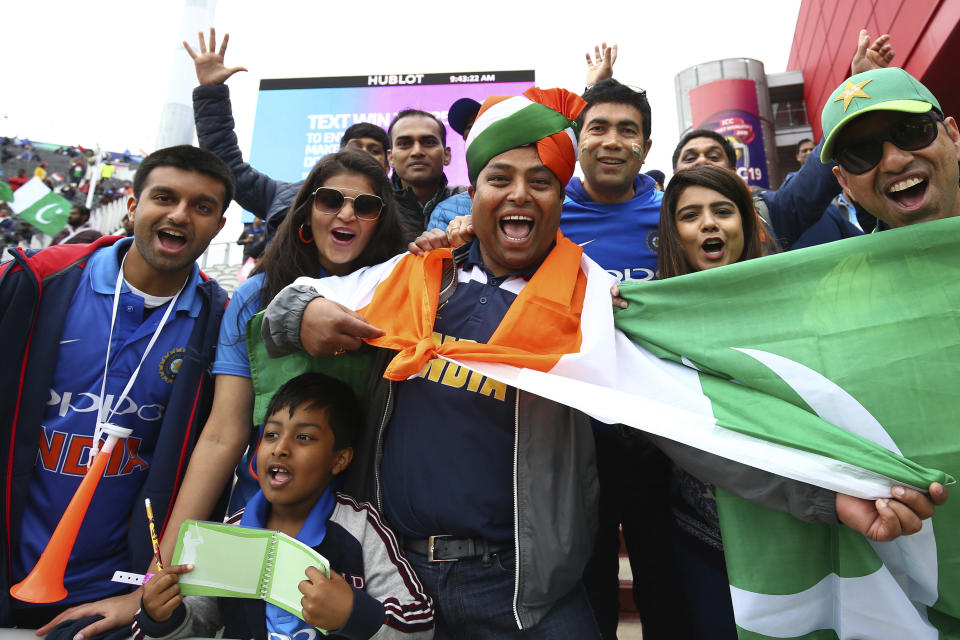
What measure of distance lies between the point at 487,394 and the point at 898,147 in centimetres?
175

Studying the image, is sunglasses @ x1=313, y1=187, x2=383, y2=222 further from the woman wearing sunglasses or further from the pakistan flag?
the pakistan flag

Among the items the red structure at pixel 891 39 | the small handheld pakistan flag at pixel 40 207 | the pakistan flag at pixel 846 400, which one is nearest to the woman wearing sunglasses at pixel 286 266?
the pakistan flag at pixel 846 400

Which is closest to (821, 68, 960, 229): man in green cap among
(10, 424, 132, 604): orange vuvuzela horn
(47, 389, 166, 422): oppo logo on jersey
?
(47, 389, 166, 422): oppo logo on jersey

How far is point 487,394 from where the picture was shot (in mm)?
2227

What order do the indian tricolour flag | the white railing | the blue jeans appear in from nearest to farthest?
the indian tricolour flag, the blue jeans, the white railing

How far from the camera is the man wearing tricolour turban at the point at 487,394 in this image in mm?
2051

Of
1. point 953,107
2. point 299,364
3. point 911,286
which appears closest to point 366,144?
point 299,364

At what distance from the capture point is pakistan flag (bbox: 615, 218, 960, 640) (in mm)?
1914

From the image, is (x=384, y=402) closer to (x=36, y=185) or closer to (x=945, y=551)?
(x=945, y=551)

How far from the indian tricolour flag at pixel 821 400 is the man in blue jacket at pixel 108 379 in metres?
1.25

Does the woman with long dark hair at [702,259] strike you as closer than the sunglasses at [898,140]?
No

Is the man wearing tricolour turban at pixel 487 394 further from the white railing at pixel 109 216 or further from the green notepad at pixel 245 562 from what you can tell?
the white railing at pixel 109 216

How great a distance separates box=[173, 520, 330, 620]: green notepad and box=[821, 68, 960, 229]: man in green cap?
2373 mm

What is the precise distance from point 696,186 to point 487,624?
208cm
